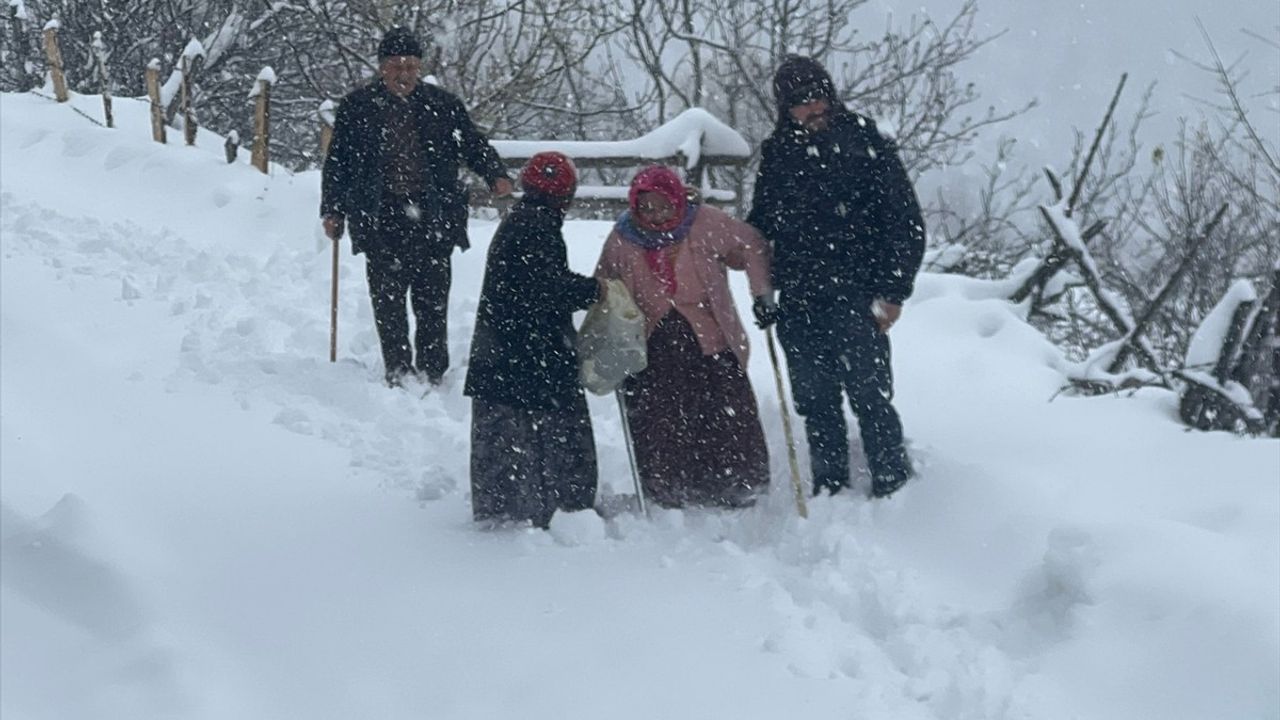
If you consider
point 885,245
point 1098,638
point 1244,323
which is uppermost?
point 885,245

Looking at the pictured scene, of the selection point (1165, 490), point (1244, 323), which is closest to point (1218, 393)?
point (1244, 323)

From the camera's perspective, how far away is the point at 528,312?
4.85m

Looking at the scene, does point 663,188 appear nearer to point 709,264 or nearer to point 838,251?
point 709,264

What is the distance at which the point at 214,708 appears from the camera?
137 inches

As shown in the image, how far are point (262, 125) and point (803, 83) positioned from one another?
29.7 feet

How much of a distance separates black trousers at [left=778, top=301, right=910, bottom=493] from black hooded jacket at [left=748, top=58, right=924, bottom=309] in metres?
Result: 0.10

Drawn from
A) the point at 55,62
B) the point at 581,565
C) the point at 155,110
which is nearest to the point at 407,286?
the point at 581,565

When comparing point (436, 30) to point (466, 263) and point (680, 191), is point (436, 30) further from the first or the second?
point (680, 191)

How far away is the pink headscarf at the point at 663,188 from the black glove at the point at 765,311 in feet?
1.54

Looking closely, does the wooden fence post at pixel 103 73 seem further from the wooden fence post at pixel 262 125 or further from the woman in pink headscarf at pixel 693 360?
the woman in pink headscarf at pixel 693 360

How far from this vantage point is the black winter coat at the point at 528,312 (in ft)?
15.8

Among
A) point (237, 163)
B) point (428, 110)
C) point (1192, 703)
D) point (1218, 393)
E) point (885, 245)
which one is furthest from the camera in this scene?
point (237, 163)

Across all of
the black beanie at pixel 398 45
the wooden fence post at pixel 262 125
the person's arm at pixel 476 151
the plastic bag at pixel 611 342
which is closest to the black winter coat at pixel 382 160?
the person's arm at pixel 476 151

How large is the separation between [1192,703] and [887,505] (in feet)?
5.63
